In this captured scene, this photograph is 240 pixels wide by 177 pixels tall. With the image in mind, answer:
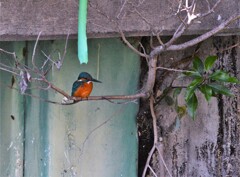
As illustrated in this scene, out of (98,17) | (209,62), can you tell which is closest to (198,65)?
(209,62)

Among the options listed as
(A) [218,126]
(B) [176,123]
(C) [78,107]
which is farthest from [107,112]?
(A) [218,126]

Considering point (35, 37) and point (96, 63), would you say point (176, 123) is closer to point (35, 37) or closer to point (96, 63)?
point (96, 63)

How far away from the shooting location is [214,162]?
7.13ft

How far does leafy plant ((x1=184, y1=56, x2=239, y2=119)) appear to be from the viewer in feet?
6.26

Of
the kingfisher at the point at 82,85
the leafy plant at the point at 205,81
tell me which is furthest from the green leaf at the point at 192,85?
the kingfisher at the point at 82,85

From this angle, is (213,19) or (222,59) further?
(222,59)

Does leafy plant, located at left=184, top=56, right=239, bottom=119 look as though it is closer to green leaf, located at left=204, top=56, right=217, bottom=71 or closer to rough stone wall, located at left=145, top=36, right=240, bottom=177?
green leaf, located at left=204, top=56, right=217, bottom=71

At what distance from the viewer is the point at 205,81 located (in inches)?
76.1

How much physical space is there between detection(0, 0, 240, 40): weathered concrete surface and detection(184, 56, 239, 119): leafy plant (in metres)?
0.16

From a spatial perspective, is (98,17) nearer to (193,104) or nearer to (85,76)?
(85,76)

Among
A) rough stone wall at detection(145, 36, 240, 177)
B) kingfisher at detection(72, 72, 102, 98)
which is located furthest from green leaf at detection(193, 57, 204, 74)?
kingfisher at detection(72, 72, 102, 98)

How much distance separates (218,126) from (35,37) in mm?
807

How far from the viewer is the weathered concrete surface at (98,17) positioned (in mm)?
1852

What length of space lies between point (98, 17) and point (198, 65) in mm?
421
